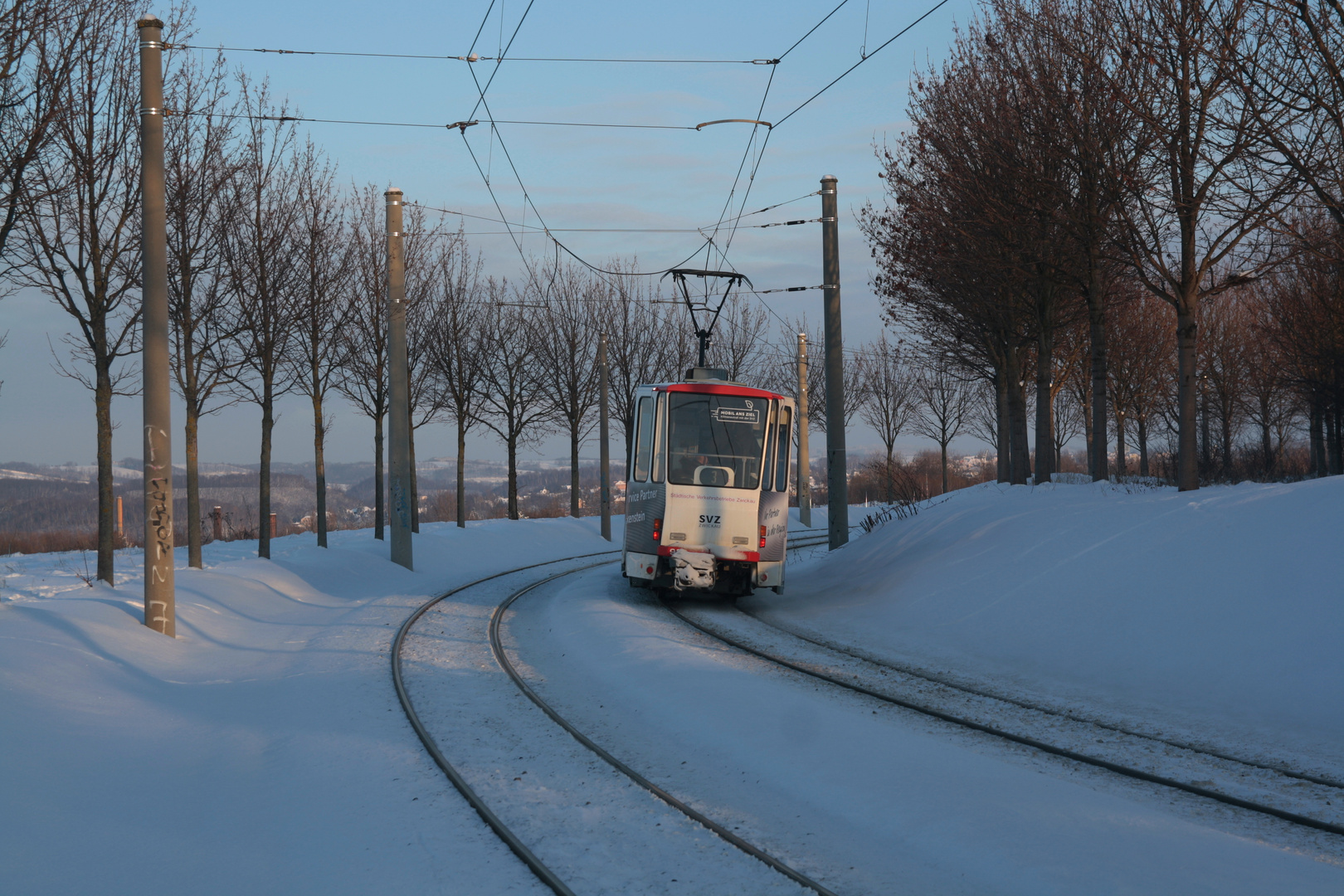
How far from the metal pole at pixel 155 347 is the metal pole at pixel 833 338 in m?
11.2

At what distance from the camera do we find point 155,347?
10.6m

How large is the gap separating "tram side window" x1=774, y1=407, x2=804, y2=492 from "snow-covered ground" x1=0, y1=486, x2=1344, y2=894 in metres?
2.01

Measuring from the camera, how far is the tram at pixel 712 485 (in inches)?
556

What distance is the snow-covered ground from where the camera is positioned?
488 centimetres

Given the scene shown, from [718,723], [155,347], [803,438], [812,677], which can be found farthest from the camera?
[803,438]

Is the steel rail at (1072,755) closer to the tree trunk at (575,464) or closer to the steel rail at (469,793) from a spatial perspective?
the steel rail at (469,793)

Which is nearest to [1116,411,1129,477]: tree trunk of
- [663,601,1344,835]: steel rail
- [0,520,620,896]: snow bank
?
[663,601,1344,835]: steel rail

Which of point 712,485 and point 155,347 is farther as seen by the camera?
point 712,485

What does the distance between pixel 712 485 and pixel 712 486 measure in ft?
0.04

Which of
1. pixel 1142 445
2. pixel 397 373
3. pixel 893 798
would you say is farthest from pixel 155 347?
pixel 1142 445

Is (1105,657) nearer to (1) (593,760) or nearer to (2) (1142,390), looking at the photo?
(1) (593,760)

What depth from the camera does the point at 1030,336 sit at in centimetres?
2470

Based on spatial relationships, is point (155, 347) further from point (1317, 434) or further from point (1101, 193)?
point (1317, 434)

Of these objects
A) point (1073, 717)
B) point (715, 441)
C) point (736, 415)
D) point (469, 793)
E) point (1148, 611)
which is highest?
point (736, 415)
